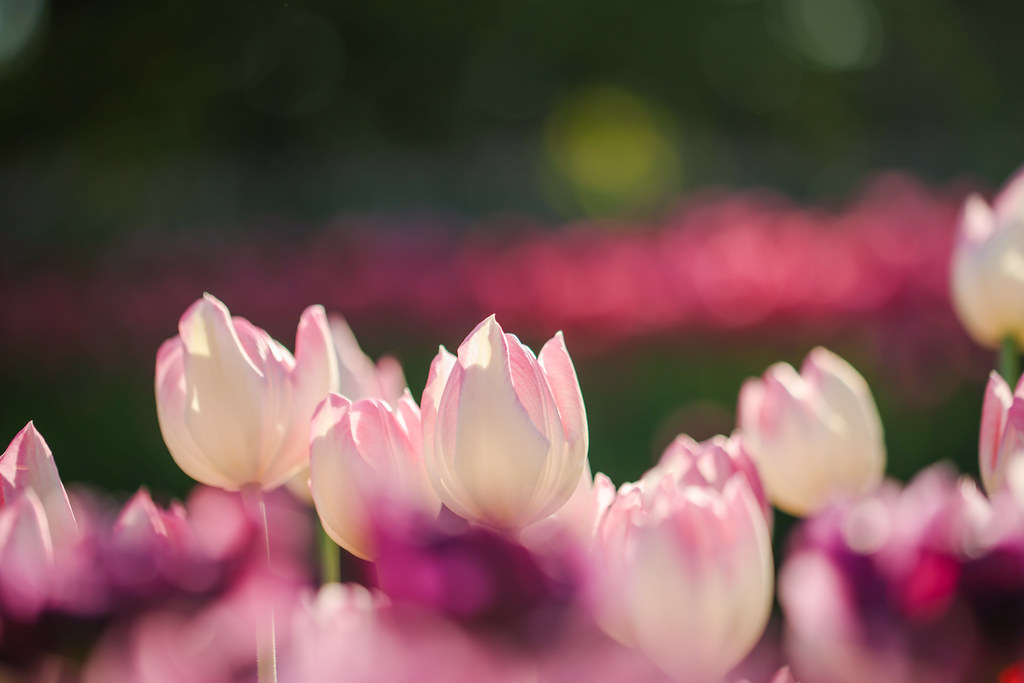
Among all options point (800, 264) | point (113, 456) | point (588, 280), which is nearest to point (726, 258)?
point (800, 264)

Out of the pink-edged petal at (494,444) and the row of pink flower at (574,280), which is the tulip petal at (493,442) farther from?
the row of pink flower at (574,280)

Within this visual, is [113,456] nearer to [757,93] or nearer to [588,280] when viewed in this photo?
[588,280]

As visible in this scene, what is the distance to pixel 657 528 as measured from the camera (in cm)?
34

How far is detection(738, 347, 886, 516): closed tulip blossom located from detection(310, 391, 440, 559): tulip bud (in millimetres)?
223

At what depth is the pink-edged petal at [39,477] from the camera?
43 centimetres

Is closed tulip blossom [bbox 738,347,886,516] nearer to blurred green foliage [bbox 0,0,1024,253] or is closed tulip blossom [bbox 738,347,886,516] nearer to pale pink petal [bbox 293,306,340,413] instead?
pale pink petal [bbox 293,306,340,413]

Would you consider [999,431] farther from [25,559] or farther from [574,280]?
[574,280]

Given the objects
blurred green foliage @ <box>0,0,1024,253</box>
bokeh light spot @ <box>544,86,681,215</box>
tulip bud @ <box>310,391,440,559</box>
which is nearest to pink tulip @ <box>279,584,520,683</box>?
tulip bud @ <box>310,391,440,559</box>

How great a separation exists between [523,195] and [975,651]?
309 inches

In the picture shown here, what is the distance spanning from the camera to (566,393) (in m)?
0.46

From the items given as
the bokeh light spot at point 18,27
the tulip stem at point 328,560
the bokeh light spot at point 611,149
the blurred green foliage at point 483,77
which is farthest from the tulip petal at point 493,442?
the bokeh light spot at point 18,27

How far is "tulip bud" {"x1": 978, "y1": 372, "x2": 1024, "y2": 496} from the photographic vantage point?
416mm

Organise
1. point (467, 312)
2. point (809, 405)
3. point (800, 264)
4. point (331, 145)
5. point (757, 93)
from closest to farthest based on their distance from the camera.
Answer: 1. point (809, 405)
2. point (800, 264)
3. point (467, 312)
4. point (331, 145)
5. point (757, 93)

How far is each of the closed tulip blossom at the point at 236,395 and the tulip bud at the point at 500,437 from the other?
108mm
